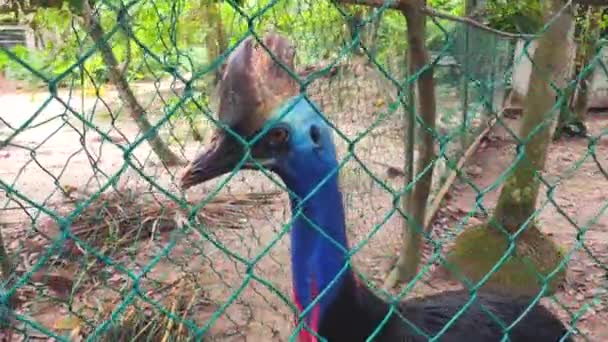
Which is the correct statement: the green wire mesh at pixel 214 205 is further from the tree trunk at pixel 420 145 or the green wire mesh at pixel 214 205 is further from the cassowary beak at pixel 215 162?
→ the cassowary beak at pixel 215 162

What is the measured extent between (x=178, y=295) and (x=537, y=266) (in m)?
2.05

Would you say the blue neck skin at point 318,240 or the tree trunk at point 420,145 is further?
the tree trunk at point 420,145

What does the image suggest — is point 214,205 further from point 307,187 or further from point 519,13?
point 307,187

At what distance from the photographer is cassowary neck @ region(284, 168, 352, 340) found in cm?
173

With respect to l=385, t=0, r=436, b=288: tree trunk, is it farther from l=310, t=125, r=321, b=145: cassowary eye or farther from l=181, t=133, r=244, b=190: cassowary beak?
l=181, t=133, r=244, b=190: cassowary beak

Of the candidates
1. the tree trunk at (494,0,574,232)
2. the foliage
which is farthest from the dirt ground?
→ the foliage

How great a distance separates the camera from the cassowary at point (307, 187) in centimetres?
153

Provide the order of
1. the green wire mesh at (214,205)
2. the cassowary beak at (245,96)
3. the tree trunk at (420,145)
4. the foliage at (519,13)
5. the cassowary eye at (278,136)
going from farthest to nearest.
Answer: the foliage at (519,13), the green wire mesh at (214,205), the tree trunk at (420,145), the cassowary eye at (278,136), the cassowary beak at (245,96)

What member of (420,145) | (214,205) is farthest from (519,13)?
(214,205)

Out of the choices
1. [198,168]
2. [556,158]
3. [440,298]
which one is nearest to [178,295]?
[440,298]

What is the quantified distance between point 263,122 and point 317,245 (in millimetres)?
394

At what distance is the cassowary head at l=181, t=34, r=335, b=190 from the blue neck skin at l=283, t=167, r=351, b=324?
0.05 metres

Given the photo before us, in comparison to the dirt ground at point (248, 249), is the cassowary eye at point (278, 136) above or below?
above

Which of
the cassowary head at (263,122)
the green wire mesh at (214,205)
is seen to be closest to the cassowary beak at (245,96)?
the cassowary head at (263,122)
